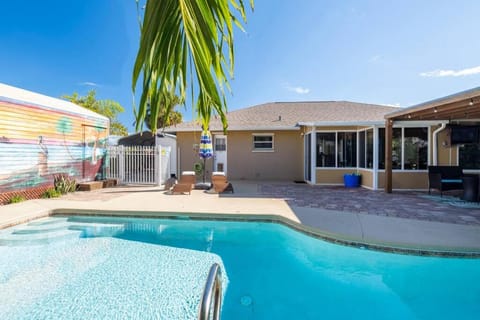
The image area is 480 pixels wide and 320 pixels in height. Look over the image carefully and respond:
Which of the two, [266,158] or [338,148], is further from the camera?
[266,158]

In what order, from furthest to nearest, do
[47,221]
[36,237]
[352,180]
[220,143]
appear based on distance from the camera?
1. [220,143]
2. [352,180]
3. [47,221]
4. [36,237]

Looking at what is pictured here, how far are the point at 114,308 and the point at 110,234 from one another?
9.97 feet

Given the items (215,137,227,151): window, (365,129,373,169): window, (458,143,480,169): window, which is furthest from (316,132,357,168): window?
(215,137,227,151): window

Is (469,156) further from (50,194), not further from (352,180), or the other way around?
(50,194)

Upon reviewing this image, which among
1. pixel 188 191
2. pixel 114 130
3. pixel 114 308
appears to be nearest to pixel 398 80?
pixel 188 191

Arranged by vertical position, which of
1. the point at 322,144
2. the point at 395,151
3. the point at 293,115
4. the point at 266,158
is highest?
the point at 293,115

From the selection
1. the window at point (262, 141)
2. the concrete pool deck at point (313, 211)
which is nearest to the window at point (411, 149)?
the concrete pool deck at point (313, 211)

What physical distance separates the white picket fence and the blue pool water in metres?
6.20

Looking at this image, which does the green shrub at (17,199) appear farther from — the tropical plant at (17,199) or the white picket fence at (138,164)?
the white picket fence at (138,164)

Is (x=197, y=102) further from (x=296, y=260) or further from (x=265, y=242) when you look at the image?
(x=265, y=242)

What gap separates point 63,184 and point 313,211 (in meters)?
9.26

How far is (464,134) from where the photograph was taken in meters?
9.95

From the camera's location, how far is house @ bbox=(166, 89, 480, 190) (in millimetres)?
11141

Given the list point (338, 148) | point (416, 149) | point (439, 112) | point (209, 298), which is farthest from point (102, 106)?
point (209, 298)
